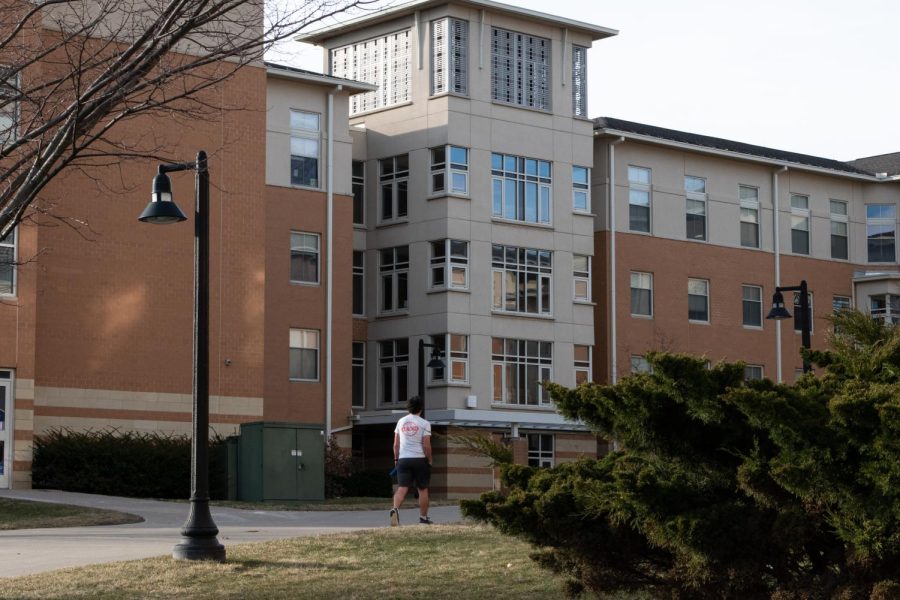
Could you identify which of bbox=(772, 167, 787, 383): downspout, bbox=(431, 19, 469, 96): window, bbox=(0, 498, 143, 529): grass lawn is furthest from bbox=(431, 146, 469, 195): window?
bbox=(0, 498, 143, 529): grass lawn

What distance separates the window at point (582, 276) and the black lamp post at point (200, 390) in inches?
1179

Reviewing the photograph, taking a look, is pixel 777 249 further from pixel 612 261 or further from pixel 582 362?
pixel 582 362

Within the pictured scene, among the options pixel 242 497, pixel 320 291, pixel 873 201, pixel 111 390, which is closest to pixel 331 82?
pixel 320 291

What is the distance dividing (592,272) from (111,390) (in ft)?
59.8

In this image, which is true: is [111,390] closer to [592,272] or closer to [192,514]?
[592,272]

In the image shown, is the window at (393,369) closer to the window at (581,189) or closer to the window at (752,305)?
the window at (581,189)

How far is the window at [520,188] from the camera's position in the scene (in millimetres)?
44500

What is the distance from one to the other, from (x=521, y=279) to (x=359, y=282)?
4815 mm

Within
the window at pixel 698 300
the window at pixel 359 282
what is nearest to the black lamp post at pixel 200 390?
the window at pixel 359 282

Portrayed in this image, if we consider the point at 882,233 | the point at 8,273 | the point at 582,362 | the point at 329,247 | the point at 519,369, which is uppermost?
the point at 882,233

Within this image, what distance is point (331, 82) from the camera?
1661 inches

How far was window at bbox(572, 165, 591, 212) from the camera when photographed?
46438mm

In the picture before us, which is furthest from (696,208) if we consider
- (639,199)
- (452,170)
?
(452,170)

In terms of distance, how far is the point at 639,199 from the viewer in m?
49.7
